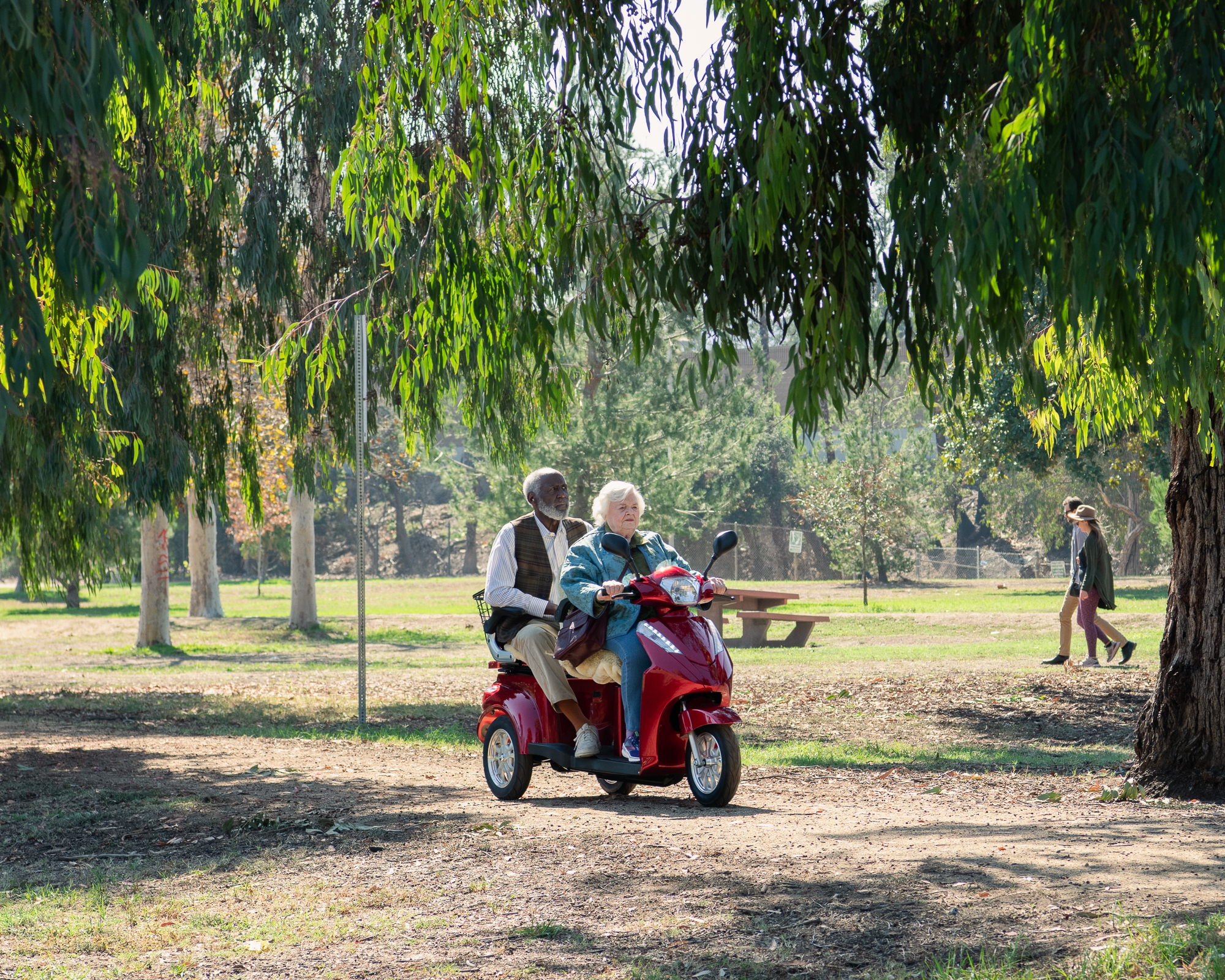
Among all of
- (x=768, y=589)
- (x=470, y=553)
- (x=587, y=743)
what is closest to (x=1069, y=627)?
(x=587, y=743)

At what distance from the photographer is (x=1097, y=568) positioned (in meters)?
15.0

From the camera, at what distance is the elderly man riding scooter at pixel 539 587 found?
734 cm

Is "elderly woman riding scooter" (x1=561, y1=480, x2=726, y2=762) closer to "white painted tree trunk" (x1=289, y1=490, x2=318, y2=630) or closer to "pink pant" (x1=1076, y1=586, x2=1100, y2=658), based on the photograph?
"pink pant" (x1=1076, y1=586, x2=1100, y2=658)

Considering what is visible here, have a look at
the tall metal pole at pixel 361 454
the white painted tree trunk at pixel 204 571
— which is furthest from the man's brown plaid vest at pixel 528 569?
→ the white painted tree trunk at pixel 204 571

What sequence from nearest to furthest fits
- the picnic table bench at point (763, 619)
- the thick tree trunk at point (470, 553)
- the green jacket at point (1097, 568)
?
the green jacket at point (1097, 568) → the picnic table bench at point (763, 619) → the thick tree trunk at point (470, 553)

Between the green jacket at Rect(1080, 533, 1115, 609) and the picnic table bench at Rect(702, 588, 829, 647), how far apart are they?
5915 millimetres

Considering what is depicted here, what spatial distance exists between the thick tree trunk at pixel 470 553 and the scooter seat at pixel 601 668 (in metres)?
64.8

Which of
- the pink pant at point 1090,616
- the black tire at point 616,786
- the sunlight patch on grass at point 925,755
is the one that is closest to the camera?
the black tire at point 616,786

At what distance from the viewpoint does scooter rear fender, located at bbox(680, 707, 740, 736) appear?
6699 millimetres

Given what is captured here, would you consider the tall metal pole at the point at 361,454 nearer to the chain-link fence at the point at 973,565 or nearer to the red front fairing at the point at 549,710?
the red front fairing at the point at 549,710

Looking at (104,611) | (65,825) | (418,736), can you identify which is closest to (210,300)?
(418,736)

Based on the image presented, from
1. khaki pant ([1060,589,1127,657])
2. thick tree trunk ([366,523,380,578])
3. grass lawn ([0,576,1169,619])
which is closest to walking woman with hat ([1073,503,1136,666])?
khaki pant ([1060,589,1127,657])

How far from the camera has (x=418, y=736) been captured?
36.9 ft

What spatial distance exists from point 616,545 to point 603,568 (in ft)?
1.49
